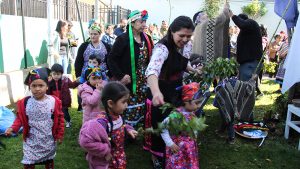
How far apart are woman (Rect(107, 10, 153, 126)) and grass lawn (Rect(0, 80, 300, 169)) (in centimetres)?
111

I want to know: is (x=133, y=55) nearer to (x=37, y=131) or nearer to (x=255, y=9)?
(x=37, y=131)

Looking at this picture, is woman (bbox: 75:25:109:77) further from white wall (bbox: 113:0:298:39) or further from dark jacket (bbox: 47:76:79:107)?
white wall (bbox: 113:0:298:39)

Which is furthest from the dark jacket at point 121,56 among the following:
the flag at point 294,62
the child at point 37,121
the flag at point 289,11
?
the flag at point 289,11

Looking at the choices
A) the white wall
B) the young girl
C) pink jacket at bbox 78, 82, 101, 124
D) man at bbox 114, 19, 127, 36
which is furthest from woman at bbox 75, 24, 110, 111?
the white wall

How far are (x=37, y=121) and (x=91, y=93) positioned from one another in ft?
3.02

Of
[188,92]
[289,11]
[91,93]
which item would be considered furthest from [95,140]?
[289,11]

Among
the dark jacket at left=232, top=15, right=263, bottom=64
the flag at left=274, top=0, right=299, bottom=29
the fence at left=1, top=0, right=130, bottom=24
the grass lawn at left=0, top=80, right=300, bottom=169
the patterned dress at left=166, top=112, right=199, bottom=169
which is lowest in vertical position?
the grass lawn at left=0, top=80, right=300, bottom=169

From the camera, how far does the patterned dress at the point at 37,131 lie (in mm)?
3508

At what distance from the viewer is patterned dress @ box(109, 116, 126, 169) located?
3.13 metres

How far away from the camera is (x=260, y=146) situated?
558cm

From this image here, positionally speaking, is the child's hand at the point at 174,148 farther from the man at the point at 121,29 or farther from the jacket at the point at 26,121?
the man at the point at 121,29

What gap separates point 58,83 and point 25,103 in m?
2.20

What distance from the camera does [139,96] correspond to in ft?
16.1

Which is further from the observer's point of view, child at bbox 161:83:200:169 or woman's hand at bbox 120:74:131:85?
woman's hand at bbox 120:74:131:85
